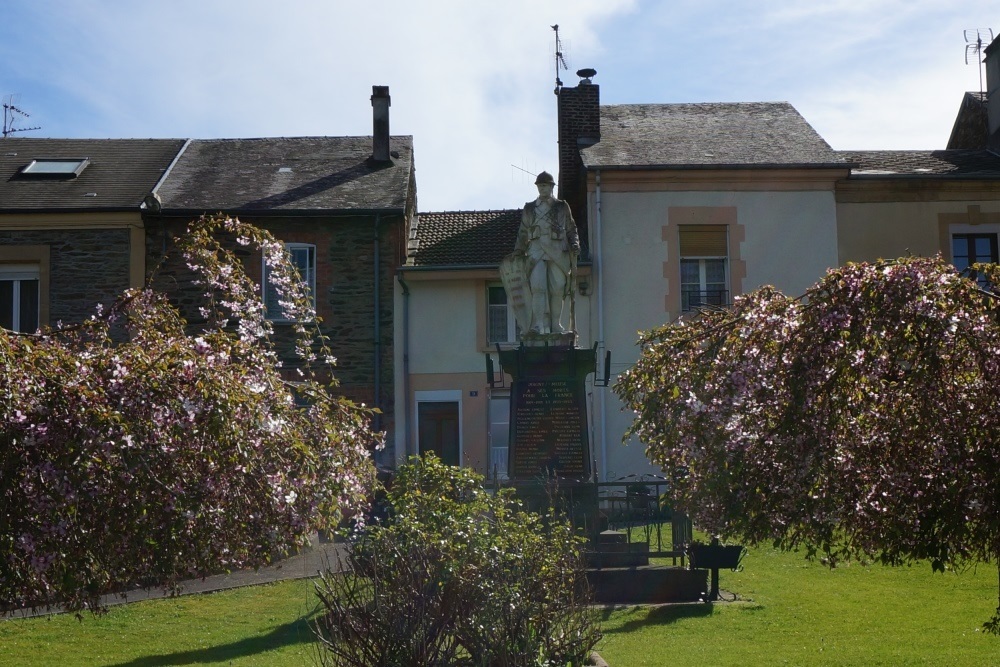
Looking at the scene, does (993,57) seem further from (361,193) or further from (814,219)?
(361,193)

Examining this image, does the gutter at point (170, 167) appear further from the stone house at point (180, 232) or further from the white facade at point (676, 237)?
the white facade at point (676, 237)

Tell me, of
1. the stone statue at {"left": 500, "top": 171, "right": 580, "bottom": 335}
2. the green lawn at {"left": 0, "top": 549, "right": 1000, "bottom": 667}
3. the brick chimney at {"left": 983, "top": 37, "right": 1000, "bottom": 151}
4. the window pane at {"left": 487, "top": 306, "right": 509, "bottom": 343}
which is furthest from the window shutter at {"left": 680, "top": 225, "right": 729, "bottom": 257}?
the green lawn at {"left": 0, "top": 549, "right": 1000, "bottom": 667}

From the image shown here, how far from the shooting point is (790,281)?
71.0 ft

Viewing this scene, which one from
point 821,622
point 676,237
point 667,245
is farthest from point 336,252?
point 821,622

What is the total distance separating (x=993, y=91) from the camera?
2395cm

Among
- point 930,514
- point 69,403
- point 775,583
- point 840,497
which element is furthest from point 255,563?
point 775,583

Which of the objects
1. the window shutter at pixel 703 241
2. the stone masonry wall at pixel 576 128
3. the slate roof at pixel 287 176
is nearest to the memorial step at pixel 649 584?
the slate roof at pixel 287 176

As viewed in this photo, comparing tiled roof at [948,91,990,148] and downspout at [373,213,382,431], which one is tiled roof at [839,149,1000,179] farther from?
downspout at [373,213,382,431]

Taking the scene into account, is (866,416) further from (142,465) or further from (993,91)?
(993,91)

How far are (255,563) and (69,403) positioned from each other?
1593 mm

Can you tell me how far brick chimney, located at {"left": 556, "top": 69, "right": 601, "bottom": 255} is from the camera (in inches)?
894

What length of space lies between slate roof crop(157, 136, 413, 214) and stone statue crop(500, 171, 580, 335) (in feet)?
25.0

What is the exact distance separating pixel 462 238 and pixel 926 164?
364 inches

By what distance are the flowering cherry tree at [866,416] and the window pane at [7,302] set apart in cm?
1712
